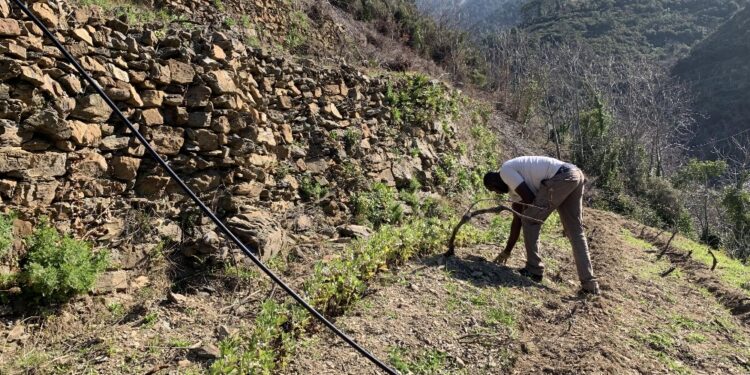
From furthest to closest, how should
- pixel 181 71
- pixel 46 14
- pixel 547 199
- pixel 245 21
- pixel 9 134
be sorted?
pixel 245 21 → pixel 181 71 → pixel 547 199 → pixel 46 14 → pixel 9 134

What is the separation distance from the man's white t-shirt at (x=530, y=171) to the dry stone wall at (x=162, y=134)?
2.32 m

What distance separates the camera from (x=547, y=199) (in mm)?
4801

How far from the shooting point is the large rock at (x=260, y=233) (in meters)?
4.83

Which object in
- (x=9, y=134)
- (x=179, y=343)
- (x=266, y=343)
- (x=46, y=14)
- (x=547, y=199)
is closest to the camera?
(x=266, y=343)

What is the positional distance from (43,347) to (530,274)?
4.29 metres

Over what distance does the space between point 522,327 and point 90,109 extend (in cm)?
419

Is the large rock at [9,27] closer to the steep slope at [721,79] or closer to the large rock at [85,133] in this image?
the large rock at [85,133]

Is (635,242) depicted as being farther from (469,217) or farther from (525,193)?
(469,217)

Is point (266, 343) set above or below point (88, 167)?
below

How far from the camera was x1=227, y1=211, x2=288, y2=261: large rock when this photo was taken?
4830 mm

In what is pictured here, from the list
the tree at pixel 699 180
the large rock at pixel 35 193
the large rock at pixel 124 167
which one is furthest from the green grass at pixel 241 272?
the tree at pixel 699 180

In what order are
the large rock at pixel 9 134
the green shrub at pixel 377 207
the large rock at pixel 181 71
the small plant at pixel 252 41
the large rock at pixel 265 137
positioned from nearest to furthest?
the large rock at pixel 9 134
the large rock at pixel 181 71
the large rock at pixel 265 137
the green shrub at pixel 377 207
the small plant at pixel 252 41

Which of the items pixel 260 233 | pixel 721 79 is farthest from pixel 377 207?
pixel 721 79

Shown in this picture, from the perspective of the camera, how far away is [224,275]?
4559 mm
